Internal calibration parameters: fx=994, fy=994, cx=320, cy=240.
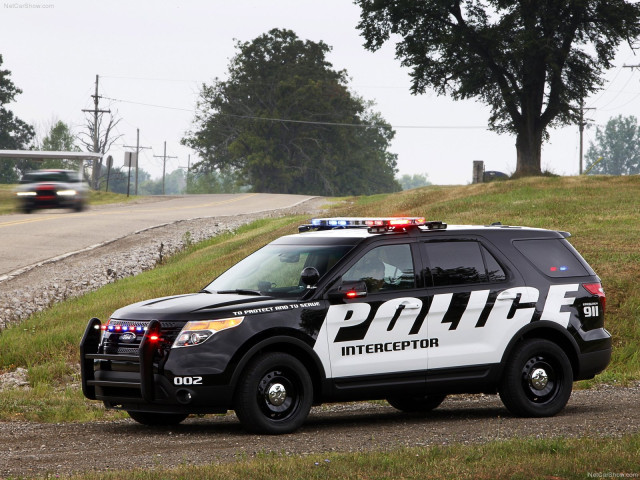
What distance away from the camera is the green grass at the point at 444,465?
20.5ft

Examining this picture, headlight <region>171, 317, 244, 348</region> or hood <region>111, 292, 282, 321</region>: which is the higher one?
hood <region>111, 292, 282, 321</region>

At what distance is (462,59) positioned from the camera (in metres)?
45.7

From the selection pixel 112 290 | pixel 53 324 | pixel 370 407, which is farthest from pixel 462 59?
pixel 370 407

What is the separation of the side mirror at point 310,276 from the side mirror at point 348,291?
0.19m

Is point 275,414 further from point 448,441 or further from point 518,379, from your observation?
point 518,379

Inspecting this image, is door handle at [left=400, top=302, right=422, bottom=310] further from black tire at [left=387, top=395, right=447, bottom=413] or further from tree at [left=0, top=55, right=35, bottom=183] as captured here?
tree at [left=0, top=55, right=35, bottom=183]

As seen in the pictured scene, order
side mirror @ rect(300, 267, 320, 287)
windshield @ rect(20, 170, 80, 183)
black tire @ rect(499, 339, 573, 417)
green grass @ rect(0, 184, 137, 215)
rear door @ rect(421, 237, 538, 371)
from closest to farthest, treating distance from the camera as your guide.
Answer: side mirror @ rect(300, 267, 320, 287)
rear door @ rect(421, 237, 538, 371)
black tire @ rect(499, 339, 573, 417)
windshield @ rect(20, 170, 80, 183)
green grass @ rect(0, 184, 137, 215)

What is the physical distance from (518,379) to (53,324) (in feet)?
41.1

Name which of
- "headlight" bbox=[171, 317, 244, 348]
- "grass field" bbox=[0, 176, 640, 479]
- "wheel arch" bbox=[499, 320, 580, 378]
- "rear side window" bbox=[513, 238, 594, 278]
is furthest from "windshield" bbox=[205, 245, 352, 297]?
"grass field" bbox=[0, 176, 640, 479]

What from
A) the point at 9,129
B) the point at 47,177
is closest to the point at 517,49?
the point at 47,177

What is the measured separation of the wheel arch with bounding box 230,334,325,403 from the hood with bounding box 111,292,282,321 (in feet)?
1.07

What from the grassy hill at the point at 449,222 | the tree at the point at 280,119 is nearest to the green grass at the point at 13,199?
the grassy hill at the point at 449,222

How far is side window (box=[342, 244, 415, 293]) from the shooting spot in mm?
8844

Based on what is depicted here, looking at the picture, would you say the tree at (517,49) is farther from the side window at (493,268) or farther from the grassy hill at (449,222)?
the side window at (493,268)
